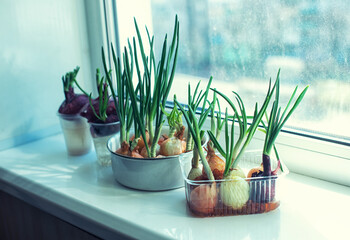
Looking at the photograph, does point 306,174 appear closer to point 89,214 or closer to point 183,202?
point 183,202

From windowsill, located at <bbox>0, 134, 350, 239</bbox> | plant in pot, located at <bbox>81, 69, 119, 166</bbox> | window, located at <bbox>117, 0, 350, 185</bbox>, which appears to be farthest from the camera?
plant in pot, located at <bbox>81, 69, 119, 166</bbox>

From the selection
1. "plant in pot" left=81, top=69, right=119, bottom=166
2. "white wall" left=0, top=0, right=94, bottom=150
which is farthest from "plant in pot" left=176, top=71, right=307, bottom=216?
"white wall" left=0, top=0, right=94, bottom=150

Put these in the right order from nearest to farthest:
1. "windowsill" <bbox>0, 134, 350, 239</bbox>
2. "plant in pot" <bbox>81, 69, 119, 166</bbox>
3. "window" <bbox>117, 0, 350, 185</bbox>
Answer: "windowsill" <bbox>0, 134, 350, 239</bbox> → "window" <bbox>117, 0, 350, 185</bbox> → "plant in pot" <bbox>81, 69, 119, 166</bbox>

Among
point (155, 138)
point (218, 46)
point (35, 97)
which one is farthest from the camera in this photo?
point (35, 97)

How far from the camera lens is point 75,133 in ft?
2.97

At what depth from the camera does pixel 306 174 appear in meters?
0.80

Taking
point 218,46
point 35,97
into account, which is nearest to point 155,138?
point 218,46

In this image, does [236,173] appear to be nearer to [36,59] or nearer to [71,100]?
[71,100]

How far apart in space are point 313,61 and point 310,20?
73 millimetres

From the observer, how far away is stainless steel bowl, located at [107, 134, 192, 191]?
71 centimetres

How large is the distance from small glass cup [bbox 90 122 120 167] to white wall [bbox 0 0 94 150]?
0.23 metres

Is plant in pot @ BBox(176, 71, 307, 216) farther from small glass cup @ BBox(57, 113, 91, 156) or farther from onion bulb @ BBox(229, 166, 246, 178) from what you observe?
small glass cup @ BBox(57, 113, 91, 156)

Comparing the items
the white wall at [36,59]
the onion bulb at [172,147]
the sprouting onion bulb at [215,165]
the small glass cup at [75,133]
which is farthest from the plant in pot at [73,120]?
the sprouting onion bulb at [215,165]

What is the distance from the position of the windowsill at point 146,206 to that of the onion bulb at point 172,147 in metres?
0.07
